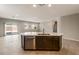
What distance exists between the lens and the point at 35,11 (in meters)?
3.71

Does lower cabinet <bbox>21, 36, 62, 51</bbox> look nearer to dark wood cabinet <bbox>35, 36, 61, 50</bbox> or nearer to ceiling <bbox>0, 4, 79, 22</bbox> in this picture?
dark wood cabinet <bbox>35, 36, 61, 50</bbox>

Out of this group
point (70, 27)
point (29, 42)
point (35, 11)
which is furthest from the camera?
point (29, 42)

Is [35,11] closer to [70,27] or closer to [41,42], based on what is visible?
[70,27]

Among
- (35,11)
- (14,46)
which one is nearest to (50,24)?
(35,11)

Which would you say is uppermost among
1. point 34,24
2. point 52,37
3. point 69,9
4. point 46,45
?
point 69,9

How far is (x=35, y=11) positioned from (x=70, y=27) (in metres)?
1.32

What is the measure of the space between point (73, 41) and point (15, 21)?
208 centimetres

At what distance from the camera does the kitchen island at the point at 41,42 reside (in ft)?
15.6

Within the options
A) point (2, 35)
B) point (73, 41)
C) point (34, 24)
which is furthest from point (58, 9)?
point (2, 35)

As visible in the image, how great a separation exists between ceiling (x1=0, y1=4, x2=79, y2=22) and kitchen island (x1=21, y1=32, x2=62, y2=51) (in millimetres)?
1111

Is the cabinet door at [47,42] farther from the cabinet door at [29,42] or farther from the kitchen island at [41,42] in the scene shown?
the cabinet door at [29,42]

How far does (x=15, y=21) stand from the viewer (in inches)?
153

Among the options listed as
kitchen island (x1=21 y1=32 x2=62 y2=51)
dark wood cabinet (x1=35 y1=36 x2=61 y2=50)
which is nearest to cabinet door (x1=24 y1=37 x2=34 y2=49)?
kitchen island (x1=21 y1=32 x2=62 y2=51)

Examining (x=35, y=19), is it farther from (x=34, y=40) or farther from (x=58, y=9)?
(x=34, y=40)
